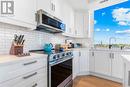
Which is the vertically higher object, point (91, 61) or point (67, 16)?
point (67, 16)

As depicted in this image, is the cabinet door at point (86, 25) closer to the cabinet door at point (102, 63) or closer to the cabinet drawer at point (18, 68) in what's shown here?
the cabinet door at point (102, 63)

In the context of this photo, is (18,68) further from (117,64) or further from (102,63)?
(102,63)

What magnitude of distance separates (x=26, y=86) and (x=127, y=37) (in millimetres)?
3737

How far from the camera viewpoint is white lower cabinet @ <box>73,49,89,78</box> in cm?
406

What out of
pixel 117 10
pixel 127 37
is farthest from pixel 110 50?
pixel 117 10

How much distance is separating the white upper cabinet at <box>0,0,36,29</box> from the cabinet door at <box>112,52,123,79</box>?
2.66 m

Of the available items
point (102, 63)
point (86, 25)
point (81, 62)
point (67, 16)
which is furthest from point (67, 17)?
point (102, 63)

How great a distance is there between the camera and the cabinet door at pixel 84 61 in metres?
4.34

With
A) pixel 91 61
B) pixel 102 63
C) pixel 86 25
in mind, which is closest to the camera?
pixel 102 63

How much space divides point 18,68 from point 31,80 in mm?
335

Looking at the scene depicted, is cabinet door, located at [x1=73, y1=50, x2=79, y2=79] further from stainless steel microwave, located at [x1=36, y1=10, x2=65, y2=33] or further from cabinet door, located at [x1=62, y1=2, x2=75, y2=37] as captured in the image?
stainless steel microwave, located at [x1=36, y1=10, x2=65, y2=33]

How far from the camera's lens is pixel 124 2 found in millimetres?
4242


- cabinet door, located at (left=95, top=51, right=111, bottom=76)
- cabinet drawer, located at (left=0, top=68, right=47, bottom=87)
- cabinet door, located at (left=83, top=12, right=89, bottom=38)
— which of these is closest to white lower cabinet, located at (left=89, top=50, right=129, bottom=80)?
cabinet door, located at (left=95, top=51, right=111, bottom=76)

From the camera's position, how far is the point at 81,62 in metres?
4.35
